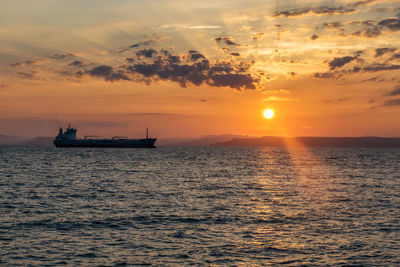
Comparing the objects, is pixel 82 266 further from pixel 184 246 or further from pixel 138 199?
pixel 138 199

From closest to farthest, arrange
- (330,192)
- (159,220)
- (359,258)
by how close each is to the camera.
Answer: (359,258) → (159,220) → (330,192)

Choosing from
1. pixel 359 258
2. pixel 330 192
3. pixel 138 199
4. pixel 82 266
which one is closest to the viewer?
pixel 82 266

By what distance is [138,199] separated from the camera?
4266 cm

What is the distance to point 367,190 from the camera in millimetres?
53031

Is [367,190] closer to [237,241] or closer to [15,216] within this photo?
[237,241]

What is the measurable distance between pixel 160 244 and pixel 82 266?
5.21 meters

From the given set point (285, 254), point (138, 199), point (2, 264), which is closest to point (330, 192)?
point (138, 199)

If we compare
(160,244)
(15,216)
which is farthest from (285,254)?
(15,216)

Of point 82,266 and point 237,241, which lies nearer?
point 82,266

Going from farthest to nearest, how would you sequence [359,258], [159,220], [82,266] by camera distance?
[159,220] → [359,258] → [82,266]

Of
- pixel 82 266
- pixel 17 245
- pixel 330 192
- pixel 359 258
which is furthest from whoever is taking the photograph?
pixel 330 192

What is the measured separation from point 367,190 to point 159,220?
111 feet

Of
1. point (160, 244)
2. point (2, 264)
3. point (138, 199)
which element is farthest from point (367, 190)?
point (2, 264)

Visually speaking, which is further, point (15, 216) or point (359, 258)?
point (15, 216)
